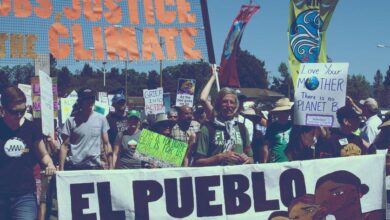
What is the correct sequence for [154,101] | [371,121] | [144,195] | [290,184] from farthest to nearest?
[154,101] → [371,121] → [290,184] → [144,195]

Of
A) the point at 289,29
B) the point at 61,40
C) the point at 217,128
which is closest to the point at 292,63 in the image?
the point at 289,29

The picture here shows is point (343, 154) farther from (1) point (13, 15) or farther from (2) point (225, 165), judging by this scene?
(1) point (13, 15)

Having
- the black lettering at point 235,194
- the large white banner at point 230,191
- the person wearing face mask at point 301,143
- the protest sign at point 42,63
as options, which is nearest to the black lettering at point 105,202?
the large white banner at point 230,191

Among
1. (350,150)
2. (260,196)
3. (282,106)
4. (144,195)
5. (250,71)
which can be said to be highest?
(250,71)

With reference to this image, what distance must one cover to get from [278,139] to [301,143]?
1.73ft

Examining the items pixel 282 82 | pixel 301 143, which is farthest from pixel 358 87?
pixel 301 143

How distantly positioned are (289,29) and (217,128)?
3.04m

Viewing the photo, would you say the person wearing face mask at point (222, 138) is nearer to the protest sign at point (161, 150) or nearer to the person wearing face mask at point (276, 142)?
the protest sign at point (161, 150)

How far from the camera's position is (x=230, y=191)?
542 cm

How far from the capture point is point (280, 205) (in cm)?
555

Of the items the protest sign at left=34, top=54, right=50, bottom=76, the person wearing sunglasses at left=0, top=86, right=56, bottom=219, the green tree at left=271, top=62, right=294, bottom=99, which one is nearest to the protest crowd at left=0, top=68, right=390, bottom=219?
the person wearing sunglasses at left=0, top=86, right=56, bottom=219

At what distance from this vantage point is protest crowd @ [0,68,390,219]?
16.5 feet

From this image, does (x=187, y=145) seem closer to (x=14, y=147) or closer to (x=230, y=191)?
(x=230, y=191)

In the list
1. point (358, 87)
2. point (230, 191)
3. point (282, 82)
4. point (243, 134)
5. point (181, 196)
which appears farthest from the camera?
point (282, 82)
